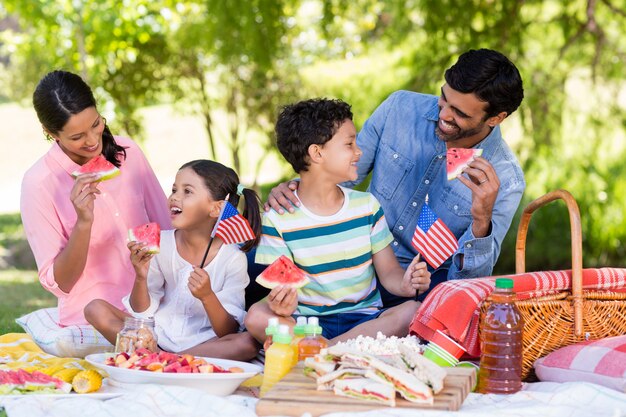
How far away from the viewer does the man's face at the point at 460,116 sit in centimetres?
481

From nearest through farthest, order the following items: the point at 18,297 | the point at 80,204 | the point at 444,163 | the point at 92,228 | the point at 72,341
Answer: the point at 80,204, the point at 72,341, the point at 92,228, the point at 444,163, the point at 18,297

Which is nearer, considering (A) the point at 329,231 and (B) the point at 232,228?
(B) the point at 232,228

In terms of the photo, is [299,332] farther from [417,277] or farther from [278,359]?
[417,277]

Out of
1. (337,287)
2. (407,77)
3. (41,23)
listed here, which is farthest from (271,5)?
(337,287)

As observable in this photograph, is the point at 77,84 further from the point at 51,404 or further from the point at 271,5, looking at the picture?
the point at 271,5

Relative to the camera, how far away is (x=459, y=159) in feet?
15.1

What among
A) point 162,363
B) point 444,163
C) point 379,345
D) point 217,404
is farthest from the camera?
point 444,163

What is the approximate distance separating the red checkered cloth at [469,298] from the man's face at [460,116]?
2.85 ft

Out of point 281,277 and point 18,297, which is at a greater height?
point 281,277

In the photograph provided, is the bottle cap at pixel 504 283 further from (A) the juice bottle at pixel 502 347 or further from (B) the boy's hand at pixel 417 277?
(B) the boy's hand at pixel 417 277

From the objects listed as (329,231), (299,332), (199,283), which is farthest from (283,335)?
(329,231)

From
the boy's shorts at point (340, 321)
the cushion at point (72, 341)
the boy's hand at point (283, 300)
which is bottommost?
the cushion at point (72, 341)

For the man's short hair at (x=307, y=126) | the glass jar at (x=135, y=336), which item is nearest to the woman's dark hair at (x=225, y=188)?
the man's short hair at (x=307, y=126)

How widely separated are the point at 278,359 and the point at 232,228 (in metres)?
0.90
